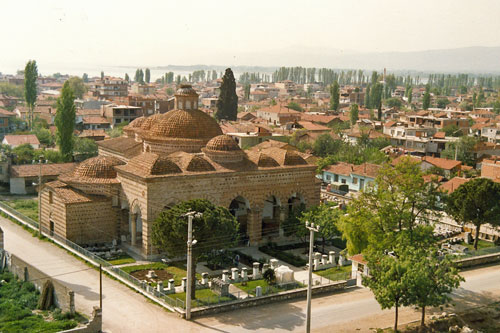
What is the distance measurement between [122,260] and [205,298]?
845 centimetres

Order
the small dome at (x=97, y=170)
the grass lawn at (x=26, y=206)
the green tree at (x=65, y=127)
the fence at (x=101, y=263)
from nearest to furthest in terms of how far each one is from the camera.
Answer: the fence at (x=101, y=263), the small dome at (x=97, y=170), the grass lawn at (x=26, y=206), the green tree at (x=65, y=127)

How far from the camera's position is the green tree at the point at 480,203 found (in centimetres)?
3500

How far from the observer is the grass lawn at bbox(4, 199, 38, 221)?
134ft

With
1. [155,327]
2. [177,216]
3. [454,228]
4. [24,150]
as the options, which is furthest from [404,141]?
[155,327]

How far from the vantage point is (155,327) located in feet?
75.9

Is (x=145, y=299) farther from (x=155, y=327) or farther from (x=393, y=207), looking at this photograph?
(x=393, y=207)

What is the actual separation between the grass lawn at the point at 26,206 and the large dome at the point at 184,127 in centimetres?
1084

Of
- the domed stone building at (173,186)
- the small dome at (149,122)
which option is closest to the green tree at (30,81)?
the small dome at (149,122)

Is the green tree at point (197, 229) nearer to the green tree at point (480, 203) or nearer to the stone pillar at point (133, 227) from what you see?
the stone pillar at point (133, 227)

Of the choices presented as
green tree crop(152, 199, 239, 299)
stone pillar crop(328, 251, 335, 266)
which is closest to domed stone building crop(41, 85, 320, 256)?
green tree crop(152, 199, 239, 299)

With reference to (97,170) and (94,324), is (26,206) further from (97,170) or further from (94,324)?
(94,324)

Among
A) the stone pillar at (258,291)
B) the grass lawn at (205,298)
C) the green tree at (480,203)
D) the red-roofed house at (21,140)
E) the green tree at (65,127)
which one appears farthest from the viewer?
the red-roofed house at (21,140)

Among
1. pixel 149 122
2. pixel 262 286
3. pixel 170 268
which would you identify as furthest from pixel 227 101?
pixel 262 286

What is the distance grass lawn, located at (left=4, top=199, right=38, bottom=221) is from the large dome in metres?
10.8
